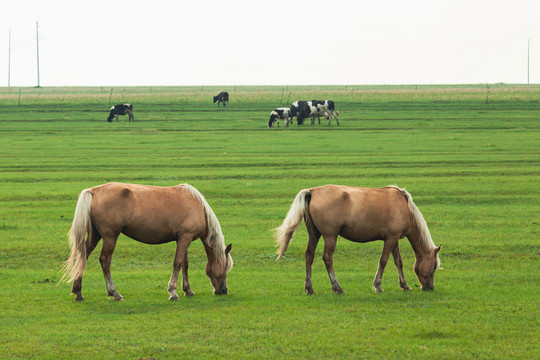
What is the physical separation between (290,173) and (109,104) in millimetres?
51909

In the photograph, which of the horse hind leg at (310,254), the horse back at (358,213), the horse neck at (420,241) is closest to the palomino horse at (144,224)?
the horse hind leg at (310,254)

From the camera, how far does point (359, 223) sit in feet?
39.7

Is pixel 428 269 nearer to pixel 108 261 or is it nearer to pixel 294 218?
pixel 294 218

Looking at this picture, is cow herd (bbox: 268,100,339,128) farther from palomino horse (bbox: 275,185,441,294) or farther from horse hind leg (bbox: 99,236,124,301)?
horse hind leg (bbox: 99,236,124,301)

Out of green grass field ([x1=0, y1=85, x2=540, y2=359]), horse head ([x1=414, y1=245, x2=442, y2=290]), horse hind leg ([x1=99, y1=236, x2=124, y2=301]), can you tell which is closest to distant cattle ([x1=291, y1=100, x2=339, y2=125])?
green grass field ([x1=0, y1=85, x2=540, y2=359])

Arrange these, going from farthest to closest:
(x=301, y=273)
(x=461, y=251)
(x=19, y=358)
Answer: (x=461, y=251), (x=301, y=273), (x=19, y=358)

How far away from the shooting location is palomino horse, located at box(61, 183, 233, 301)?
38.0ft

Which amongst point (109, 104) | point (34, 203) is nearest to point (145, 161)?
point (34, 203)

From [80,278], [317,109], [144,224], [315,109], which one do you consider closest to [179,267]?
[144,224]

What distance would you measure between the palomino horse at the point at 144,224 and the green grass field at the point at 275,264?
0.51 metres

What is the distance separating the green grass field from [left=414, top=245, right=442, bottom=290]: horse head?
0.21m

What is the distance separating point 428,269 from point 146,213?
4.67m

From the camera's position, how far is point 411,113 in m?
61.8

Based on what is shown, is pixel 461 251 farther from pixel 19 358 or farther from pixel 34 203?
pixel 34 203
